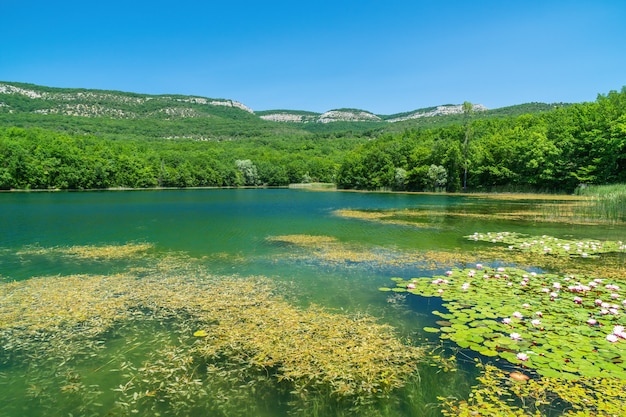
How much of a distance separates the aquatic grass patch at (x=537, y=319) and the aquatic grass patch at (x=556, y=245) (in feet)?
14.6

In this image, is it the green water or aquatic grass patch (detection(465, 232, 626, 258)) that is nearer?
the green water

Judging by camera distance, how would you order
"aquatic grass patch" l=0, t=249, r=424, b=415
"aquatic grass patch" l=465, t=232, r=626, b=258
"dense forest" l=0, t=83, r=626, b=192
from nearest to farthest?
"aquatic grass patch" l=0, t=249, r=424, b=415
"aquatic grass patch" l=465, t=232, r=626, b=258
"dense forest" l=0, t=83, r=626, b=192

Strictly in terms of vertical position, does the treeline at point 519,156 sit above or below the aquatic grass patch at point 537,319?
above

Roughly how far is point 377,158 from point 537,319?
305 ft

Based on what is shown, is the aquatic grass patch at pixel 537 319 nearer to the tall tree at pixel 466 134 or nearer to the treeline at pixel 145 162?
the tall tree at pixel 466 134

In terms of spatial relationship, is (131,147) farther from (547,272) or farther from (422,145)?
(547,272)

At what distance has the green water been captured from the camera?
5.59 meters

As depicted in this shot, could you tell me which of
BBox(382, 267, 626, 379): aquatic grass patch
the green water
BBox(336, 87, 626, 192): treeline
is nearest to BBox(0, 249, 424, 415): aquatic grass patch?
the green water

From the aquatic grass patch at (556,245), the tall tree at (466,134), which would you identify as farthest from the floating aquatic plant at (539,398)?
the tall tree at (466,134)

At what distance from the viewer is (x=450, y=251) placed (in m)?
16.5

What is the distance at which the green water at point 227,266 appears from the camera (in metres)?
5.59

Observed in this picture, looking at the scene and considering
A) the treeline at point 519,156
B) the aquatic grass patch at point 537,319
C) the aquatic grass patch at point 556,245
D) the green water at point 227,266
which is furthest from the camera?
the treeline at point 519,156

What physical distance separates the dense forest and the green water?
40.9 metres

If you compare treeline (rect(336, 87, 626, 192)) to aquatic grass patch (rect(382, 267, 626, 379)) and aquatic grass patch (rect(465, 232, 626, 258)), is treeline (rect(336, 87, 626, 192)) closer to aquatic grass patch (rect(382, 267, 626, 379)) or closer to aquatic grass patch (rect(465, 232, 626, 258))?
aquatic grass patch (rect(465, 232, 626, 258))
